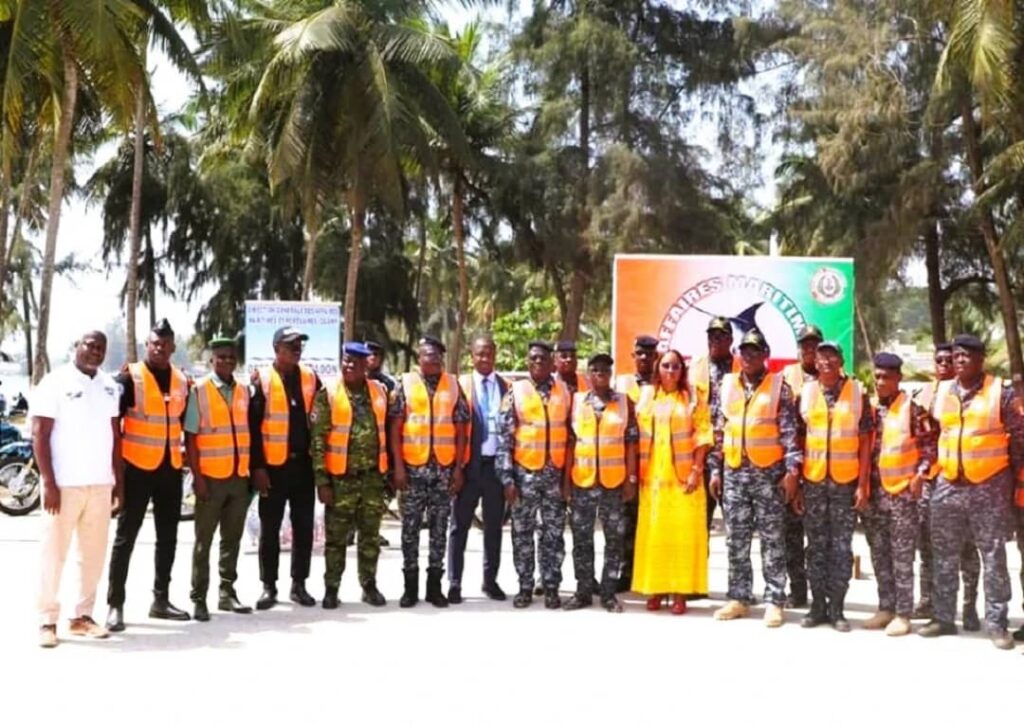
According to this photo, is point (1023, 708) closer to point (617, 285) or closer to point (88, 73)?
point (617, 285)

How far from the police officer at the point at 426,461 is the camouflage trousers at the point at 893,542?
287 centimetres

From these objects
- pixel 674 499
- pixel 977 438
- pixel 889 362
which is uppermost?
pixel 889 362

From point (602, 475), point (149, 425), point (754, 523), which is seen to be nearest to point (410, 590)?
point (602, 475)

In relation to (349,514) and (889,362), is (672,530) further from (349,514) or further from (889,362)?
(349,514)

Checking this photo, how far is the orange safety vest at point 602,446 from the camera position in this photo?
8.26m

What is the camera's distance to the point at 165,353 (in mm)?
7699

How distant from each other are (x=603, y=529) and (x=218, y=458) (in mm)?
2697

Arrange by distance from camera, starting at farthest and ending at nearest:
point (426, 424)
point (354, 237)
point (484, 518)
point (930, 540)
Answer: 1. point (354, 237)
2. point (484, 518)
3. point (426, 424)
4. point (930, 540)

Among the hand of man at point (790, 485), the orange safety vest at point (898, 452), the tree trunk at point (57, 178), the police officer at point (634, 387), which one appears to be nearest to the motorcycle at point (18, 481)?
the tree trunk at point (57, 178)

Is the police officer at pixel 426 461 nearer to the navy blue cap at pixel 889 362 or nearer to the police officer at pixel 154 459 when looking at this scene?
the police officer at pixel 154 459

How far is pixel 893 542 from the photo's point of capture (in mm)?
7750

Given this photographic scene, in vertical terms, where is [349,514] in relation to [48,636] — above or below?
above

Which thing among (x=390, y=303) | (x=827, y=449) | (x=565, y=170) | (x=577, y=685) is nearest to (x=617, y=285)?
(x=827, y=449)

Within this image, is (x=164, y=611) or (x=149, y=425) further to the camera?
(x=164, y=611)
